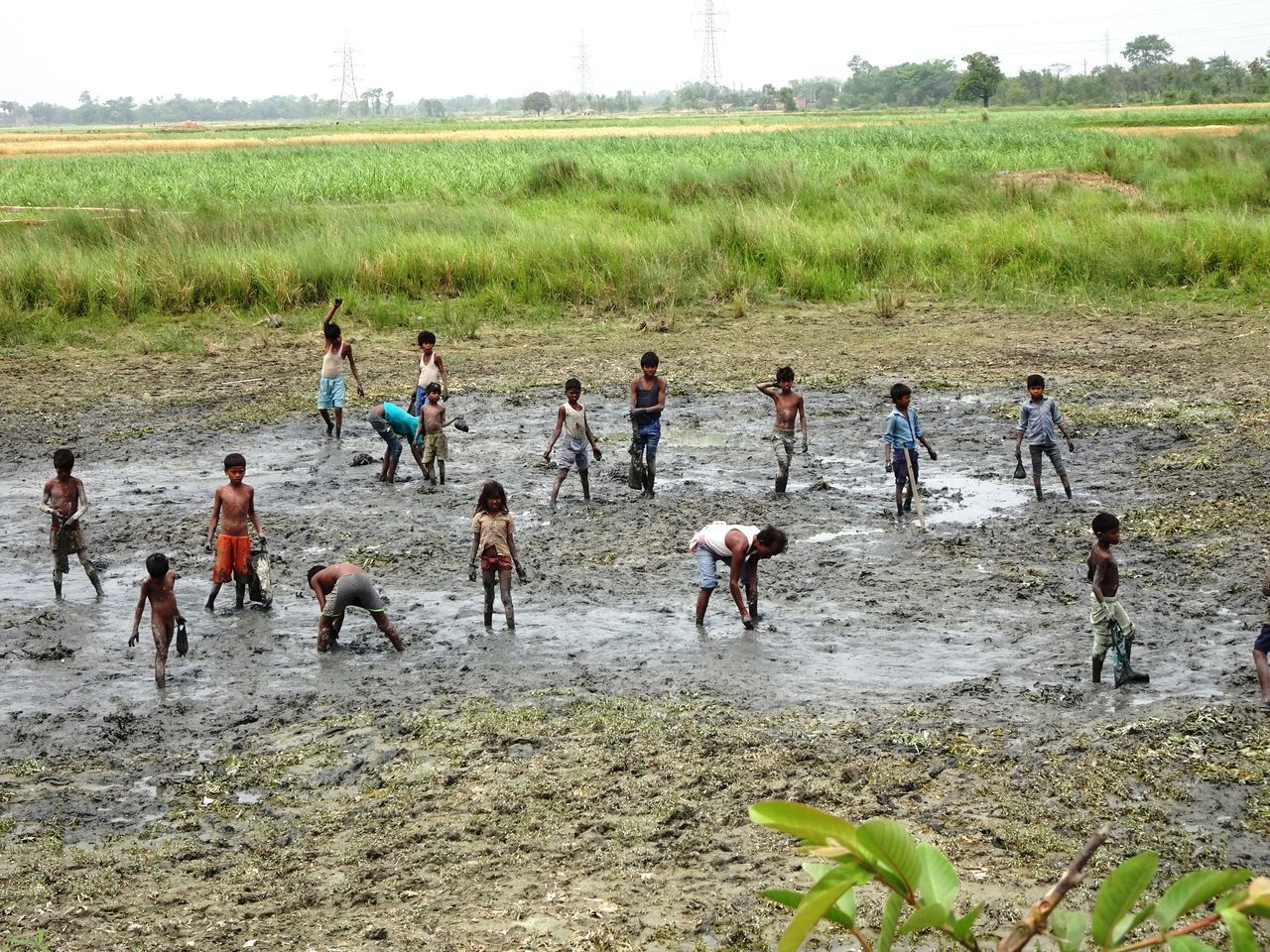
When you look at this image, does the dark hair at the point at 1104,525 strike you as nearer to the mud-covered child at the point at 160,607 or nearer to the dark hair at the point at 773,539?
the dark hair at the point at 773,539

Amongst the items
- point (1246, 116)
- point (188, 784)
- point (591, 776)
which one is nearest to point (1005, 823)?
point (591, 776)

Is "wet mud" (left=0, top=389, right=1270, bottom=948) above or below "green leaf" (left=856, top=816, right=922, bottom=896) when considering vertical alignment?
below

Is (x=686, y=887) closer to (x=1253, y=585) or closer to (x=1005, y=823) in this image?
(x=1005, y=823)

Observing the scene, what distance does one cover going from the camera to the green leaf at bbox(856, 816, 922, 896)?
4.75ft

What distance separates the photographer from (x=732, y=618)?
931 cm

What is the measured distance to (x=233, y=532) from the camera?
9633mm

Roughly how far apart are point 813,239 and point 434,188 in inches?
467

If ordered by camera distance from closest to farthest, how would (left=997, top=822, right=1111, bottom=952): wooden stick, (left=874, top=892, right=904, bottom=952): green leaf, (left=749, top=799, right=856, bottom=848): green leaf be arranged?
1. (left=997, top=822, right=1111, bottom=952): wooden stick
2. (left=749, top=799, right=856, bottom=848): green leaf
3. (left=874, top=892, right=904, bottom=952): green leaf

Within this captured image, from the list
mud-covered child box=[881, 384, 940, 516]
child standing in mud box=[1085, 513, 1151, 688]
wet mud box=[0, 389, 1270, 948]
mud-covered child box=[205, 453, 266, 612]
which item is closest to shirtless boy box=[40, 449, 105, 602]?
wet mud box=[0, 389, 1270, 948]

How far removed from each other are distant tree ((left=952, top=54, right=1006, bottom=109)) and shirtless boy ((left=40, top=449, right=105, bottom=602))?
10355 centimetres

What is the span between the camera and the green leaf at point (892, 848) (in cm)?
→ 145

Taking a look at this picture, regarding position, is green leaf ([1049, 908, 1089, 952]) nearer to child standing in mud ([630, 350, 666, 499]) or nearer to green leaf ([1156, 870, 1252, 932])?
green leaf ([1156, 870, 1252, 932])

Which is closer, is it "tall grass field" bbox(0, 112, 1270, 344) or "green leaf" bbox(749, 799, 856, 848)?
"green leaf" bbox(749, 799, 856, 848)

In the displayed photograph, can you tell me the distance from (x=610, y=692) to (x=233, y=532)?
10.5 feet
